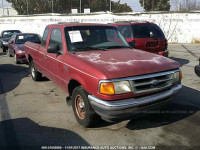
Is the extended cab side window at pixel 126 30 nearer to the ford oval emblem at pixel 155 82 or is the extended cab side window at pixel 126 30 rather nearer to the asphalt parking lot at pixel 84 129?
the asphalt parking lot at pixel 84 129

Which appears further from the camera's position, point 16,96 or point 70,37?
point 16,96

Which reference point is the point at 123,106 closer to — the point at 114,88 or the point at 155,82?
the point at 114,88

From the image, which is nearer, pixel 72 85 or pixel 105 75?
pixel 105 75

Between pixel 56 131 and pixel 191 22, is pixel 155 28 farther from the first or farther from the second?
pixel 191 22

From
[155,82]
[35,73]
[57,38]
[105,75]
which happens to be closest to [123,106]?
[105,75]

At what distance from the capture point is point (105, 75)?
295cm

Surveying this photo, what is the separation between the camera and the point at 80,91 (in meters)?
3.45

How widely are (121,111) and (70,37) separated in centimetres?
200

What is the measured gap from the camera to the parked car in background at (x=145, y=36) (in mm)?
7270

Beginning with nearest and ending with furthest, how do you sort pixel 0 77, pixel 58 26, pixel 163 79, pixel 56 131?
pixel 163 79 → pixel 56 131 → pixel 58 26 → pixel 0 77

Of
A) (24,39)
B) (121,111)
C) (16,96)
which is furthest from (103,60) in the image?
(24,39)

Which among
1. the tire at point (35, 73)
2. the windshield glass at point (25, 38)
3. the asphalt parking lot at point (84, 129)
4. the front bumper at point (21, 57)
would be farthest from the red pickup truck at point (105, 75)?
the windshield glass at point (25, 38)

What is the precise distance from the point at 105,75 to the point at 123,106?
0.52 meters

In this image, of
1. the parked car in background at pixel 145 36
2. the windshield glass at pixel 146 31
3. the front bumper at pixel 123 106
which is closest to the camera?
the front bumper at pixel 123 106
